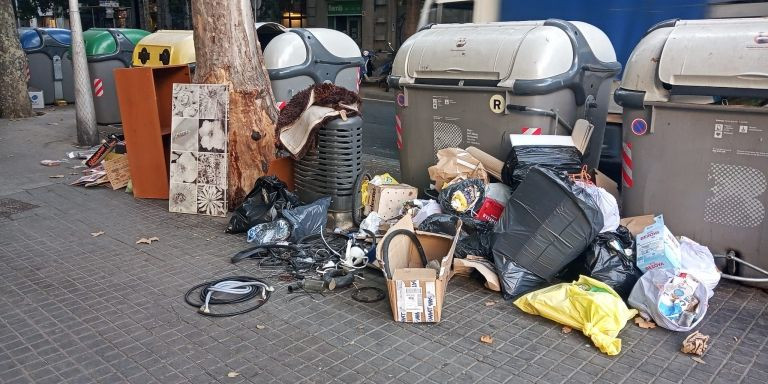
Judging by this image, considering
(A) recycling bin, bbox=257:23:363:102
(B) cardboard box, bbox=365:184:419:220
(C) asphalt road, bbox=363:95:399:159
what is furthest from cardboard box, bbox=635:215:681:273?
(C) asphalt road, bbox=363:95:399:159

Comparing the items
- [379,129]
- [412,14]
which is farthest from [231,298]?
[412,14]

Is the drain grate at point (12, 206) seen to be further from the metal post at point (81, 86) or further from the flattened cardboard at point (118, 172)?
the metal post at point (81, 86)

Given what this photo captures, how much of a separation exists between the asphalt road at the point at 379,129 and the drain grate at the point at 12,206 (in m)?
4.77

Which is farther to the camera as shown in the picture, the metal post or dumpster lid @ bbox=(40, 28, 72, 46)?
dumpster lid @ bbox=(40, 28, 72, 46)

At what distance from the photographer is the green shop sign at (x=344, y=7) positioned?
1021 inches

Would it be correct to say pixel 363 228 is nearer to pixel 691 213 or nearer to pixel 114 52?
pixel 691 213

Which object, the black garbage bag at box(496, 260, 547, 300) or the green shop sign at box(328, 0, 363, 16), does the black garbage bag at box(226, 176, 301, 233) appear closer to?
the black garbage bag at box(496, 260, 547, 300)

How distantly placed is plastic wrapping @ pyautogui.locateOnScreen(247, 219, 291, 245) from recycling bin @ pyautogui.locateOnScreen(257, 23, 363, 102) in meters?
2.99

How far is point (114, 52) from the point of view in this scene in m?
12.4

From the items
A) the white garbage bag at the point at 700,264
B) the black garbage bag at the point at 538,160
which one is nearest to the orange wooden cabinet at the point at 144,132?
the black garbage bag at the point at 538,160

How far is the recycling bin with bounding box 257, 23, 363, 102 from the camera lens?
8.14m

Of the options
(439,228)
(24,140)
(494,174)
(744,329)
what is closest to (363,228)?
(439,228)

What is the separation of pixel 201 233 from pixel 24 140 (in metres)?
6.91

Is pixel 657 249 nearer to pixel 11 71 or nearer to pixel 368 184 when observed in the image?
pixel 368 184
